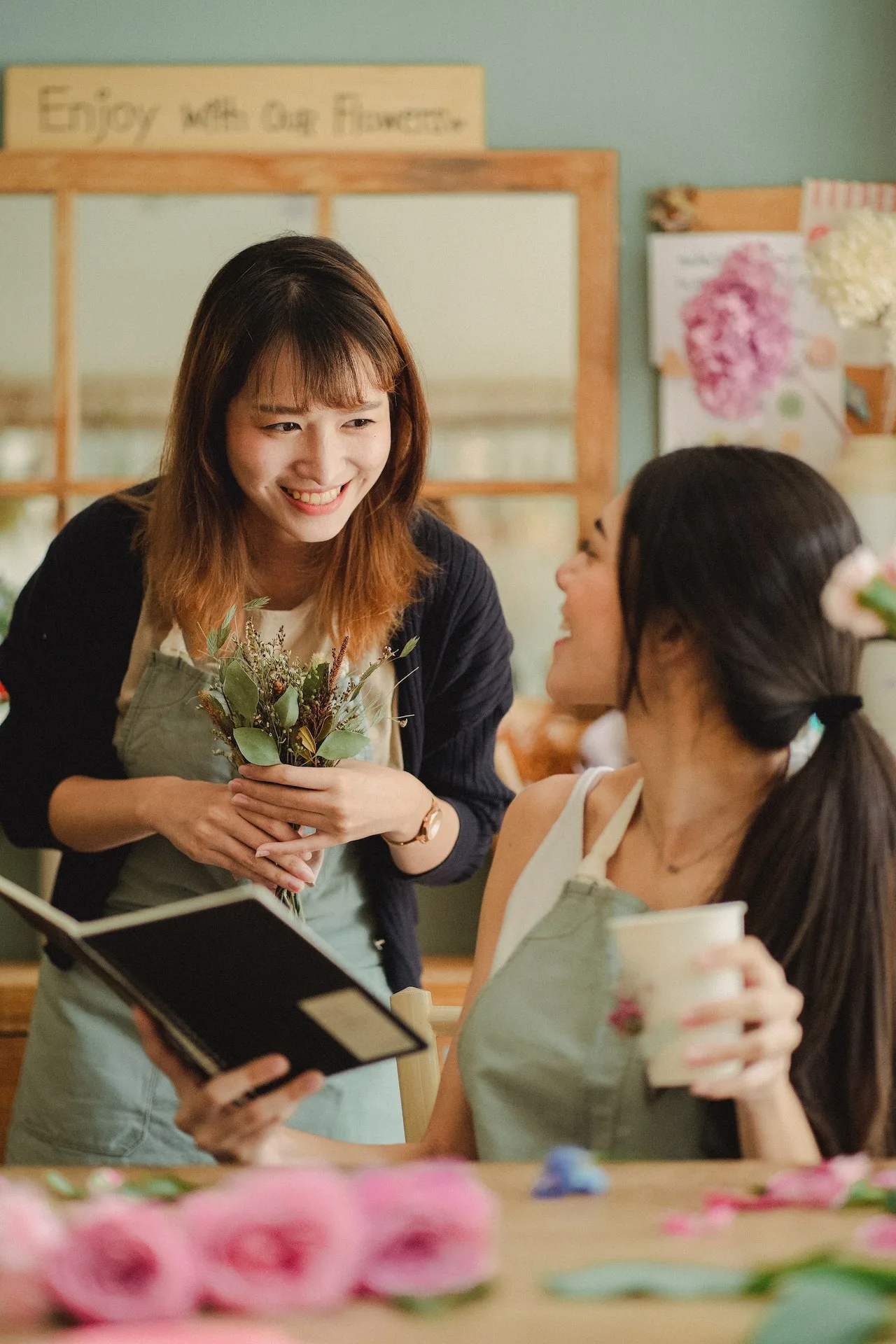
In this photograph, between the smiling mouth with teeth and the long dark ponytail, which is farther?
the smiling mouth with teeth

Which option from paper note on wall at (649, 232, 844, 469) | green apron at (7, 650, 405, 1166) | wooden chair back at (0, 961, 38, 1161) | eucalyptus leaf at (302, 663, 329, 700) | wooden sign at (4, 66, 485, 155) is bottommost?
wooden chair back at (0, 961, 38, 1161)

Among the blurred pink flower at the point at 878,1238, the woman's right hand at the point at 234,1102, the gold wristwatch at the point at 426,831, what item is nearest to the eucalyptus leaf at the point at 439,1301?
the blurred pink flower at the point at 878,1238

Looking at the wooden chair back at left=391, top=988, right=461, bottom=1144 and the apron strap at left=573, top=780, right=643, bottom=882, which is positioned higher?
the apron strap at left=573, top=780, right=643, bottom=882

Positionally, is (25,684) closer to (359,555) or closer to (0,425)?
(359,555)

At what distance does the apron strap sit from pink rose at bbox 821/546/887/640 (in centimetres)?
Answer: 46

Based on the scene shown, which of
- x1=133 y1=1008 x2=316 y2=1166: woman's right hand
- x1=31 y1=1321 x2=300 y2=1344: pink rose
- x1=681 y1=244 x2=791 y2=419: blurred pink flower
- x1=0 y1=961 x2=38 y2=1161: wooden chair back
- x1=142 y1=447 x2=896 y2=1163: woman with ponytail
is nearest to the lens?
x1=31 y1=1321 x2=300 y2=1344: pink rose

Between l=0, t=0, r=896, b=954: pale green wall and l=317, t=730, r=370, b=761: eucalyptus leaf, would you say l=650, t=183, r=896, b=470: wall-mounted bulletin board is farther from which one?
l=317, t=730, r=370, b=761: eucalyptus leaf

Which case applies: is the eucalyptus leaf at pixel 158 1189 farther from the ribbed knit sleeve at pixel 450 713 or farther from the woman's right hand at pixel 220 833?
the ribbed knit sleeve at pixel 450 713

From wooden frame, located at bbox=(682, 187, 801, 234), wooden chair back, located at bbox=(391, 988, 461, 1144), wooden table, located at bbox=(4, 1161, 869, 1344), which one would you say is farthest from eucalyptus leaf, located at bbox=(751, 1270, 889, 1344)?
wooden frame, located at bbox=(682, 187, 801, 234)

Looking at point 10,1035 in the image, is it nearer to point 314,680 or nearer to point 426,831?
point 426,831

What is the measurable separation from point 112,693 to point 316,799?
0.38 m

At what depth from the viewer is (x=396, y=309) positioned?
280 cm

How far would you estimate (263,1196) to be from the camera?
2.23 ft

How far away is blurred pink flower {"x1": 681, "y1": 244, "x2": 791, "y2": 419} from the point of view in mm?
2719
